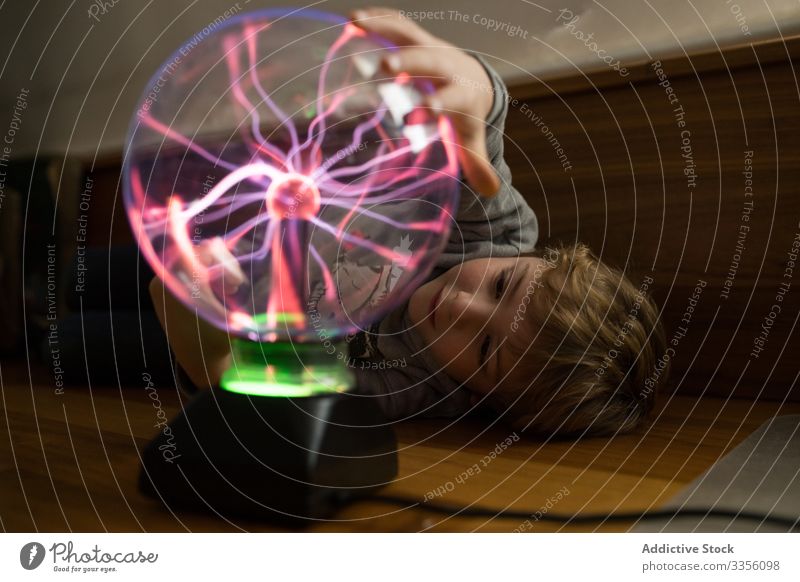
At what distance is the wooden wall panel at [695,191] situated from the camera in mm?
593

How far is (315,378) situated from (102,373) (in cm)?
16

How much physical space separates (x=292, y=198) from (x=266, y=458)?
0.16 m

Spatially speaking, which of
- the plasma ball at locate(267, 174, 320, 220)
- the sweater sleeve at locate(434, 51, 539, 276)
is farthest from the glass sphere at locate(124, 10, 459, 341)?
the sweater sleeve at locate(434, 51, 539, 276)

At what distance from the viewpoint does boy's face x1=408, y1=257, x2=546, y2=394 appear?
0.56 meters

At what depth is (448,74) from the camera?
0.48m

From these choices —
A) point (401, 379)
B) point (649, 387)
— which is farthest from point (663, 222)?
point (401, 379)

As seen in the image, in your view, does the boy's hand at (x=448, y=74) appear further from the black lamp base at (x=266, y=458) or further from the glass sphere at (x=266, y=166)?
the black lamp base at (x=266, y=458)

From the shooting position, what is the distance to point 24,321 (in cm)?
44

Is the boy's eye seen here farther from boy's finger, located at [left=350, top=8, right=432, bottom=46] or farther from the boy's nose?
boy's finger, located at [left=350, top=8, right=432, bottom=46]

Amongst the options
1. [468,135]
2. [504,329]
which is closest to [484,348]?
[504,329]

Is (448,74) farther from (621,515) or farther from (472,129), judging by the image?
Answer: (621,515)

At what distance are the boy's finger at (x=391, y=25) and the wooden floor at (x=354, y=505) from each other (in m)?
0.28

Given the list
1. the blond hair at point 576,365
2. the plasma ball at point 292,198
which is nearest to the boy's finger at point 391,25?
the plasma ball at point 292,198

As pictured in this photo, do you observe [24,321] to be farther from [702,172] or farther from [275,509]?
[702,172]
